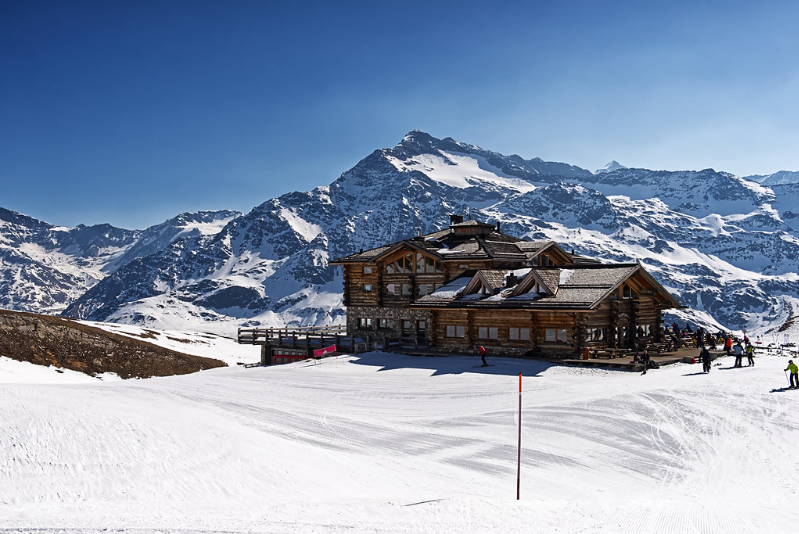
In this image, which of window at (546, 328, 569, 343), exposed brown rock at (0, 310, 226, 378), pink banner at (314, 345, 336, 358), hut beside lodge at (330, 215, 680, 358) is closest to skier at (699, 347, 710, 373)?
hut beside lodge at (330, 215, 680, 358)

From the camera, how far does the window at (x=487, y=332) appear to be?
38350mm

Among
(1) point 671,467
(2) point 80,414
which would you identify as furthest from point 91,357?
(1) point 671,467

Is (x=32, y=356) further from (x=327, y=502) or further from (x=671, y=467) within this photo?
(x=671, y=467)

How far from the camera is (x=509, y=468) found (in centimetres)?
1692

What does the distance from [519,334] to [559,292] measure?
3364 millimetres

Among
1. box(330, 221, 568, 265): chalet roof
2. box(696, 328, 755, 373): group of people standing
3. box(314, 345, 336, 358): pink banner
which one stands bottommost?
box(314, 345, 336, 358): pink banner

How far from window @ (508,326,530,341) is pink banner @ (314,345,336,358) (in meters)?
12.9

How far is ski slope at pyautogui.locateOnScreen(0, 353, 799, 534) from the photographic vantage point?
12.6 metres

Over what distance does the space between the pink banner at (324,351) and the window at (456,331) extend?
8484 millimetres

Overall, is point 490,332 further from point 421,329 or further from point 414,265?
point 414,265

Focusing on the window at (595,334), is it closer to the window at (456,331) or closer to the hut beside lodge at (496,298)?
the hut beside lodge at (496,298)

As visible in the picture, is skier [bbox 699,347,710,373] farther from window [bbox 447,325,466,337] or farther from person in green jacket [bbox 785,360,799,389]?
window [bbox 447,325,466,337]

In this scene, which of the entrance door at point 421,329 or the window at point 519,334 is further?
the entrance door at point 421,329

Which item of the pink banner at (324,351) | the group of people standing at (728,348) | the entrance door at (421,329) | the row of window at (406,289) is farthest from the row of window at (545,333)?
the pink banner at (324,351)
